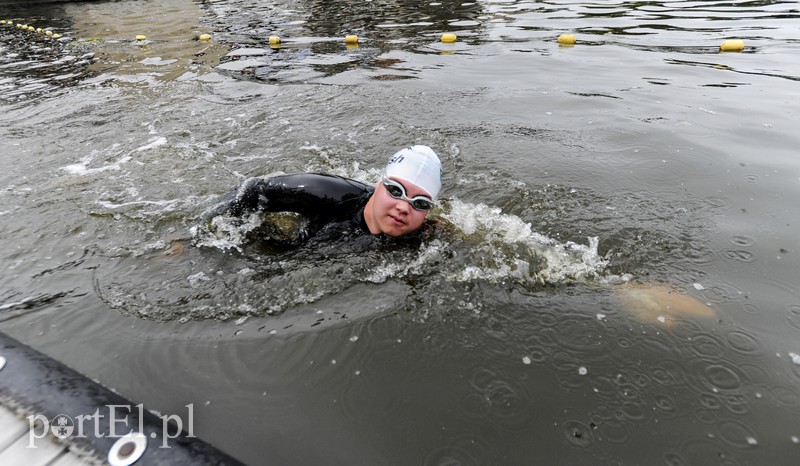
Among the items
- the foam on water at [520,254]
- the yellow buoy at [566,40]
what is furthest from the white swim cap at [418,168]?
the yellow buoy at [566,40]

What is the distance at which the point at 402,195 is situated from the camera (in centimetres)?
365

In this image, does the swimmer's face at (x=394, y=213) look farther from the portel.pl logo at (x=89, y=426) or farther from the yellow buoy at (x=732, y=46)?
the yellow buoy at (x=732, y=46)

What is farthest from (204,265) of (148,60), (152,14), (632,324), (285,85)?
(152,14)

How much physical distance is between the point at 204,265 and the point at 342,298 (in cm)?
132

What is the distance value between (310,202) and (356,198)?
0.42 meters

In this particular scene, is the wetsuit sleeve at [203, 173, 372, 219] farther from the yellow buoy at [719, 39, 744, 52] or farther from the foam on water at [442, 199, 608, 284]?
the yellow buoy at [719, 39, 744, 52]

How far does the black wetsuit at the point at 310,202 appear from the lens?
4008mm

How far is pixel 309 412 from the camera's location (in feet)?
7.64

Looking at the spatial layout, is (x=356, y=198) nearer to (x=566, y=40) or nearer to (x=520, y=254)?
(x=520, y=254)

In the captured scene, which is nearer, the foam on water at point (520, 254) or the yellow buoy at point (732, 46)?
the foam on water at point (520, 254)

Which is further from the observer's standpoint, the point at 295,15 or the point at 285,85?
the point at 295,15

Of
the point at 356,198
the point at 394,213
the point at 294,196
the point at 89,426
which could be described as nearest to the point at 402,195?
the point at 394,213

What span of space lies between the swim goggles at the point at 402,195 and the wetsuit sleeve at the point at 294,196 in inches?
21.0

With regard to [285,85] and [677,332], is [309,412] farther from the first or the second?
[285,85]
